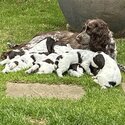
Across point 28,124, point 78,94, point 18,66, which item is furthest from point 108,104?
point 18,66

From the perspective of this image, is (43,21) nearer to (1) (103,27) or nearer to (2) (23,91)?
(1) (103,27)

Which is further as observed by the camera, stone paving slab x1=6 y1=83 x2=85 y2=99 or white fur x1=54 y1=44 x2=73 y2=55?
white fur x1=54 y1=44 x2=73 y2=55

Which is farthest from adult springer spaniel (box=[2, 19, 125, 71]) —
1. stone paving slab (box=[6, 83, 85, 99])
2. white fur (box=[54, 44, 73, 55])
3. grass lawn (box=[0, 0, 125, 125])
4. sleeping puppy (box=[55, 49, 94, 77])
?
stone paving slab (box=[6, 83, 85, 99])

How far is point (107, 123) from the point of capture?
227 inches

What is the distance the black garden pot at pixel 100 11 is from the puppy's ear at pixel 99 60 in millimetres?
3278

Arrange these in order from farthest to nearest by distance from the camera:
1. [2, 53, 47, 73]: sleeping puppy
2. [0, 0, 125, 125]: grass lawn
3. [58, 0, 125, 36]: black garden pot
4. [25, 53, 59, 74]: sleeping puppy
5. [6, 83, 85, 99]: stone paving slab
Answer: [58, 0, 125, 36]: black garden pot < [2, 53, 47, 73]: sleeping puppy < [25, 53, 59, 74]: sleeping puppy < [6, 83, 85, 99]: stone paving slab < [0, 0, 125, 125]: grass lawn

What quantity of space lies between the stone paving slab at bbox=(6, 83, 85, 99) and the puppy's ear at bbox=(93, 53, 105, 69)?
27.6 inches

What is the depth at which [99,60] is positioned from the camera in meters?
8.63

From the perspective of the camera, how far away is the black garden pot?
1180 cm

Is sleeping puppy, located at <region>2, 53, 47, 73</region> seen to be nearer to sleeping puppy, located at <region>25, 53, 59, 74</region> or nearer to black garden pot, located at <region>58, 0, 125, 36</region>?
sleeping puppy, located at <region>25, 53, 59, 74</region>

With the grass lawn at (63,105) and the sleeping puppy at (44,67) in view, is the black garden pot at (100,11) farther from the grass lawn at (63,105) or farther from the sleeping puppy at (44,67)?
the sleeping puppy at (44,67)

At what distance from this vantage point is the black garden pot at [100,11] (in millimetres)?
11797

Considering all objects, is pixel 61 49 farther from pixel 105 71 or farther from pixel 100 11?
pixel 100 11

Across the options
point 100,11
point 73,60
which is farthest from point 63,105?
point 100,11
